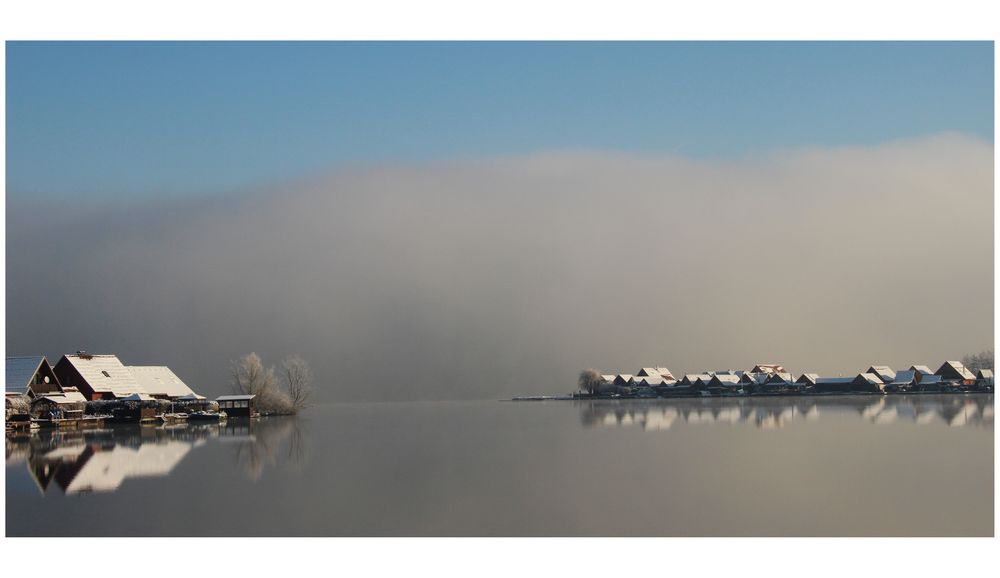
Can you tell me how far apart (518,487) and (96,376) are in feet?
126

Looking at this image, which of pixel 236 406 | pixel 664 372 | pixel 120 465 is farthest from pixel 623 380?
pixel 120 465

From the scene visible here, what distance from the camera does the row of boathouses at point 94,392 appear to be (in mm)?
42481

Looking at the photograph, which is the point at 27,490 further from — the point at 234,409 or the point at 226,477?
the point at 234,409

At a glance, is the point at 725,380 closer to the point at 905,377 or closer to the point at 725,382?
the point at 725,382

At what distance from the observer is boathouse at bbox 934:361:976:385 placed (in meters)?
95.7

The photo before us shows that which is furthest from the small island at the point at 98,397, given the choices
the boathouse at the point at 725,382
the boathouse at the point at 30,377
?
the boathouse at the point at 725,382

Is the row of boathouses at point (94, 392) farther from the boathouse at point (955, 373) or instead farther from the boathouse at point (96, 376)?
the boathouse at point (955, 373)

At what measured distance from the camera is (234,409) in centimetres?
5312

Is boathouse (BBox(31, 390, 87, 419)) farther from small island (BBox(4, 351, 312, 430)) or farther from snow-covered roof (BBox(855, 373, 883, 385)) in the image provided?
snow-covered roof (BBox(855, 373, 883, 385))

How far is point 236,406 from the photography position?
53.3 m

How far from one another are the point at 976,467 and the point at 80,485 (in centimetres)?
1665

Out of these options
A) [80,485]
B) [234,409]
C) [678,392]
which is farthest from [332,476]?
[678,392]

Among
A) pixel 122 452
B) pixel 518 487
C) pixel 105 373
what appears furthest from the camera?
pixel 105 373

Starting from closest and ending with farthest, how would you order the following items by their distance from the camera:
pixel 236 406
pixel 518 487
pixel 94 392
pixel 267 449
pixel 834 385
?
pixel 518 487 < pixel 267 449 < pixel 94 392 < pixel 236 406 < pixel 834 385
